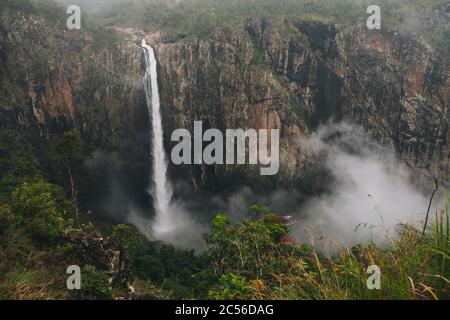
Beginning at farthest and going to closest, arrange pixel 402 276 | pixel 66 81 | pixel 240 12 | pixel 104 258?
1. pixel 240 12
2. pixel 66 81
3. pixel 104 258
4. pixel 402 276

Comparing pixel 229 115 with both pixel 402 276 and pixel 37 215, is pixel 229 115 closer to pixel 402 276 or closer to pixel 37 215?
pixel 37 215

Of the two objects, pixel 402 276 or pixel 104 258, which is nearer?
pixel 402 276

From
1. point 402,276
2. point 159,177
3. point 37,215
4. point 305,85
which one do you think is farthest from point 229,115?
point 402,276

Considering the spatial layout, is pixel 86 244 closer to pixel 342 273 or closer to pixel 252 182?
pixel 342 273

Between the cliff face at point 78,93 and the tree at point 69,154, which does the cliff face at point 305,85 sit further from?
the tree at point 69,154

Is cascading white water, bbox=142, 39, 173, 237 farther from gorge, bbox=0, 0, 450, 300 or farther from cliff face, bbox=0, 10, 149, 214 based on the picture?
cliff face, bbox=0, 10, 149, 214

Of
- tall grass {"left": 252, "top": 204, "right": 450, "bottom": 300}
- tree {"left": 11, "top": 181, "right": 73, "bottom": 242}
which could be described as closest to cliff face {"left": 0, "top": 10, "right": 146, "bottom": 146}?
tree {"left": 11, "top": 181, "right": 73, "bottom": 242}
